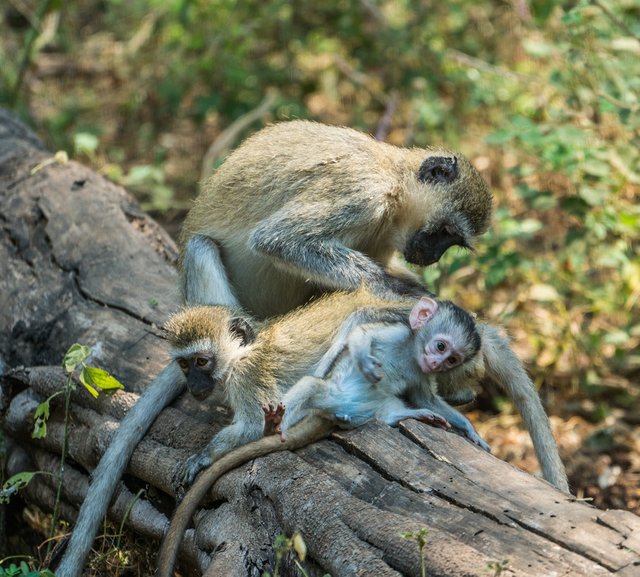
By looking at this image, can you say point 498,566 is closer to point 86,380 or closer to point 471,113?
point 86,380

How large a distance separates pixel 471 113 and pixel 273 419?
6585mm

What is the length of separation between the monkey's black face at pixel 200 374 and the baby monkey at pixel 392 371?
1.40 ft

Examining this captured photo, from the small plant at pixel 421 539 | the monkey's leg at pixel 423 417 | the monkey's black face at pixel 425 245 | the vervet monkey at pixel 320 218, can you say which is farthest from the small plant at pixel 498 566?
the monkey's black face at pixel 425 245

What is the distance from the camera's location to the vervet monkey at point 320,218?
200 inches

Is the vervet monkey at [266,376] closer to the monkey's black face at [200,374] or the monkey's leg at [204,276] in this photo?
the monkey's black face at [200,374]

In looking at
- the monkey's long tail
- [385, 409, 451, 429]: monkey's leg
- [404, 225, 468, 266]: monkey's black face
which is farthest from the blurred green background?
the monkey's long tail

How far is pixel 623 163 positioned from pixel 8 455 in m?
4.78

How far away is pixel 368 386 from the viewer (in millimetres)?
4082

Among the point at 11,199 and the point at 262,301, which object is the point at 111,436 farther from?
the point at 11,199

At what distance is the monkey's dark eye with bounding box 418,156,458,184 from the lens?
17.2 feet

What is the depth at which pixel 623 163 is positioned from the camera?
691 centimetres

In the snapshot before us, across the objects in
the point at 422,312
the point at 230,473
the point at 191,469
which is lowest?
the point at 191,469

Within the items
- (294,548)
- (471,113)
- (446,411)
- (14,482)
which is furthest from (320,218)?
(471,113)

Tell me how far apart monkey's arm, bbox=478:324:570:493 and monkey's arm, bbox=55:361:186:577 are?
154 centimetres
